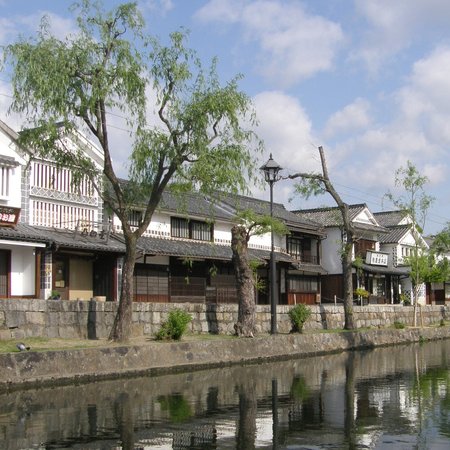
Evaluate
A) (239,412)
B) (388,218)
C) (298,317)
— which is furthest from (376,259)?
(239,412)

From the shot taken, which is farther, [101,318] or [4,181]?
[4,181]

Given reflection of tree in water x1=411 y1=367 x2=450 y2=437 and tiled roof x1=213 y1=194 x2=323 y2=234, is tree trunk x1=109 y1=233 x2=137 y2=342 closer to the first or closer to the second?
reflection of tree in water x1=411 y1=367 x2=450 y2=437

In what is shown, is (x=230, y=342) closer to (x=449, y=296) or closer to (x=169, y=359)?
(x=169, y=359)

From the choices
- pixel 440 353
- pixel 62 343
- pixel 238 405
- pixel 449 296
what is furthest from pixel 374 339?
pixel 449 296

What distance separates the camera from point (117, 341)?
2195 cm

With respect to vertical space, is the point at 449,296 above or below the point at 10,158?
below

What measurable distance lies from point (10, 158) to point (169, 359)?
12.9 meters

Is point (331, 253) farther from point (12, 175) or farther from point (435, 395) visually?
point (435, 395)

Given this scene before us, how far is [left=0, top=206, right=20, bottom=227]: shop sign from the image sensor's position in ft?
84.1

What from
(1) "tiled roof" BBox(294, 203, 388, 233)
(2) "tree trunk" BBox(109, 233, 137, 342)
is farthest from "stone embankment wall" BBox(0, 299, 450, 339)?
(1) "tiled roof" BBox(294, 203, 388, 233)

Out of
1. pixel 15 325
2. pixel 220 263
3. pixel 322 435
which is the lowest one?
pixel 322 435

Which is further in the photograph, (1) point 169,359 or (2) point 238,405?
(1) point 169,359

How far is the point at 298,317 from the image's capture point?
102 ft

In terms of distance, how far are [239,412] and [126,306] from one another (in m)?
9.54
